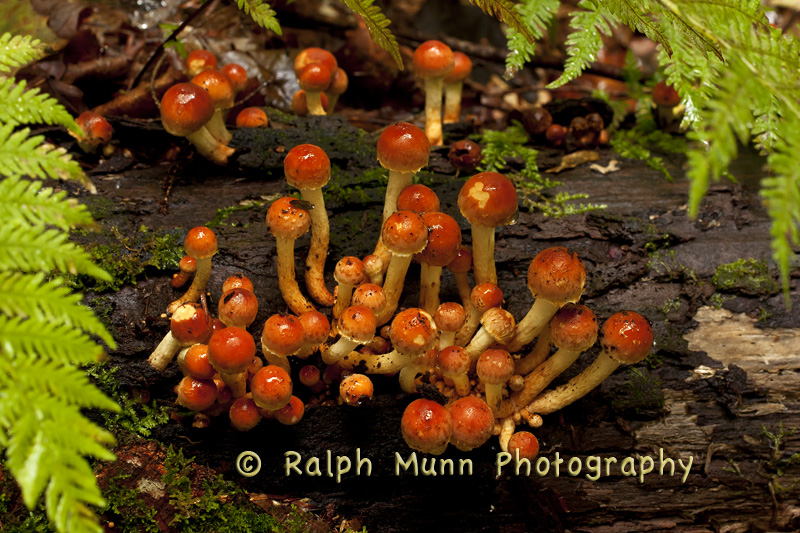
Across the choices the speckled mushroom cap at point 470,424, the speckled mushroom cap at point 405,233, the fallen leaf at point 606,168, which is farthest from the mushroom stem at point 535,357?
the fallen leaf at point 606,168

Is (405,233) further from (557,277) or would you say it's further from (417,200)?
(557,277)

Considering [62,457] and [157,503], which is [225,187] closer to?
[157,503]

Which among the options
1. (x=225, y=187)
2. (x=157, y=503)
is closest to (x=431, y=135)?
(x=225, y=187)

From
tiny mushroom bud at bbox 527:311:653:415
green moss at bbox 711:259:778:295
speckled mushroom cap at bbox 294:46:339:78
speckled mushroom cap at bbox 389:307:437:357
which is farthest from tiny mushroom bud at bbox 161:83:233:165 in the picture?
green moss at bbox 711:259:778:295

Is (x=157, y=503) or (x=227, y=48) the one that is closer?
(x=157, y=503)

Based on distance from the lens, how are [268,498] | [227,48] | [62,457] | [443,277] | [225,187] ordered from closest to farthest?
1. [62,457]
2. [268,498]
3. [443,277]
4. [225,187]
5. [227,48]

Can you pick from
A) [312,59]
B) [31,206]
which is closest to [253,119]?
[312,59]
